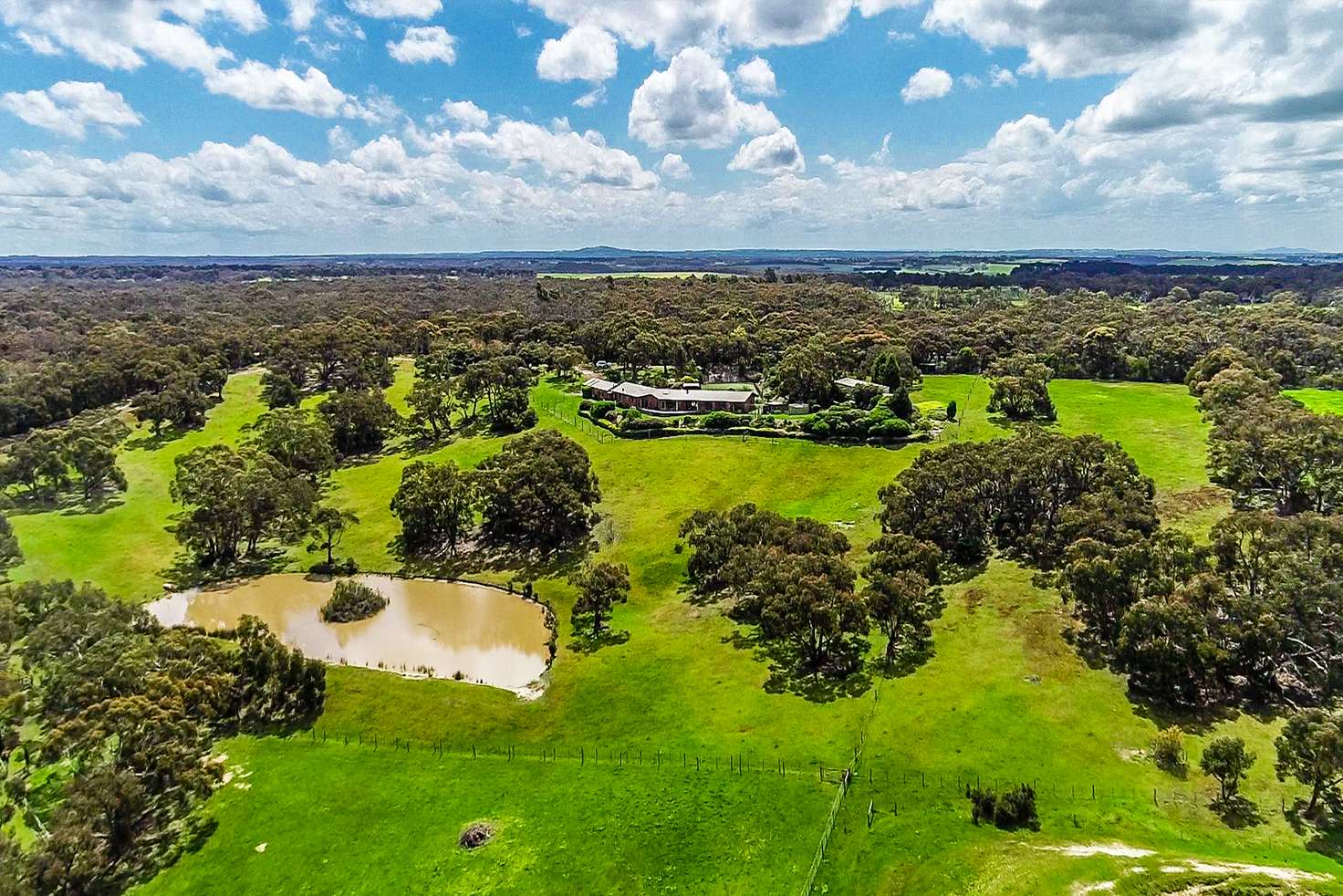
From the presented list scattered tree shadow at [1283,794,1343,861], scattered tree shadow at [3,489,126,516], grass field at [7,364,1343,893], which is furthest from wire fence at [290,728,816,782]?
scattered tree shadow at [3,489,126,516]

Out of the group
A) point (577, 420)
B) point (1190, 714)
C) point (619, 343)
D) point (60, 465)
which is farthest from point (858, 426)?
point (60, 465)

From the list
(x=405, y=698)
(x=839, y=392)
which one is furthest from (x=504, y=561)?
(x=839, y=392)

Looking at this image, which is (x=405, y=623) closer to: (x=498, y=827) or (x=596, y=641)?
(x=596, y=641)

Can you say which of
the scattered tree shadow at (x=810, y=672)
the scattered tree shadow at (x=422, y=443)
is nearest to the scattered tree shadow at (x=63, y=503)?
the scattered tree shadow at (x=422, y=443)

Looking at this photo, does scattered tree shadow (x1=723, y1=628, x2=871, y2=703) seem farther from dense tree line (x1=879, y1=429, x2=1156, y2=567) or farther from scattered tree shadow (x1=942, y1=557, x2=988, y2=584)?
dense tree line (x1=879, y1=429, x2=1156, y2=567)

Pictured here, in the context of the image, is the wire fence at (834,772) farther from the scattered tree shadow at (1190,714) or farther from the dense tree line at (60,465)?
the dense tree line at (60,465)
